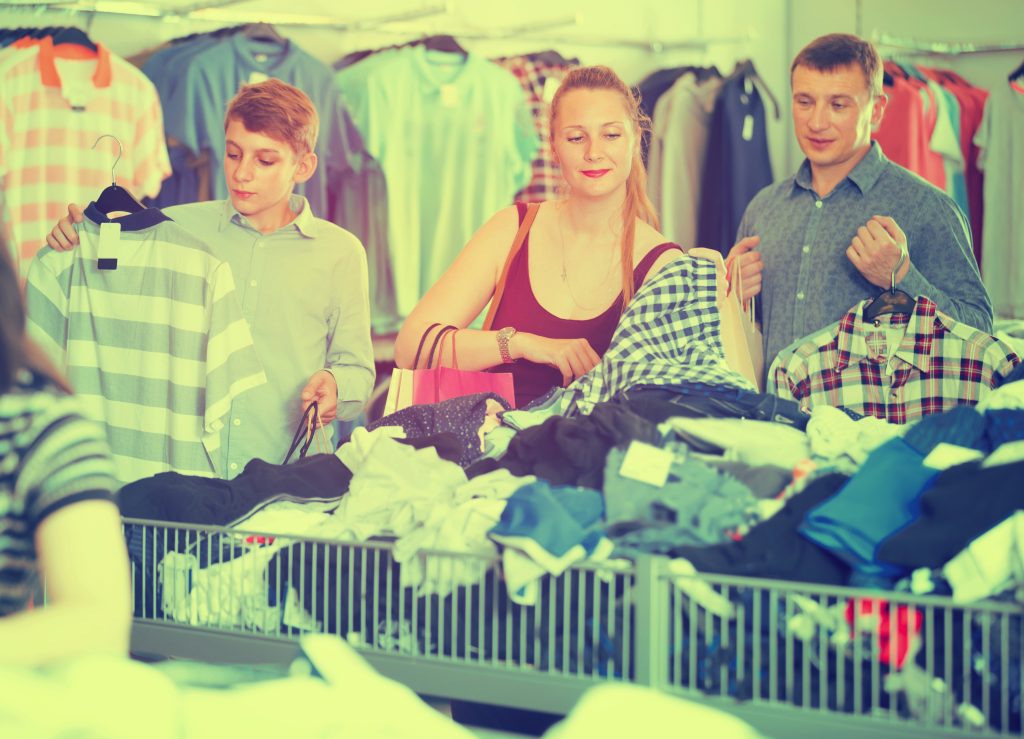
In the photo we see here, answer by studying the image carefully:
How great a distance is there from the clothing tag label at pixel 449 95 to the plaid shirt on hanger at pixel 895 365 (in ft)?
7.76

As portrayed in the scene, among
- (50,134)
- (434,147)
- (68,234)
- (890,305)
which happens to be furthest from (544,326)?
(434,147)

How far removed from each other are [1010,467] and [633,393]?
598 millimetres

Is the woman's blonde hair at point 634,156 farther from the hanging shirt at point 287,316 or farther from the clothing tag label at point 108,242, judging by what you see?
the clothing tag label at point 108,242

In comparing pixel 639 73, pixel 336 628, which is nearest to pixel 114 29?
pixel 639 73

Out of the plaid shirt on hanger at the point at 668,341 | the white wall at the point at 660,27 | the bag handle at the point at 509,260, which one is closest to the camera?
the plaid shirt on hanger at the point at 668,341

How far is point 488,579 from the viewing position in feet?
4.30

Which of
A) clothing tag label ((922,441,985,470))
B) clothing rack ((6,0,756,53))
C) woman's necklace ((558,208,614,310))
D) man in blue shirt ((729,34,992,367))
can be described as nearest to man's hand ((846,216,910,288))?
man in blue shirt ((729,34,992,367))

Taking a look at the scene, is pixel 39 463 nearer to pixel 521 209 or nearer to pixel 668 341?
pixel 668 341


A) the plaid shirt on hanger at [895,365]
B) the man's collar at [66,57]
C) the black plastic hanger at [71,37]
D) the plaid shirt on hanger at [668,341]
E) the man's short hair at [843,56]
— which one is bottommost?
the plaid shirt on hanger at [895,365]

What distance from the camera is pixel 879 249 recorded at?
2.34 m

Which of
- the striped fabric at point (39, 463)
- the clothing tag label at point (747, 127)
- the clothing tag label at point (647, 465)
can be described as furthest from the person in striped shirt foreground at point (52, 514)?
the clothing tag label at point (747, 127)

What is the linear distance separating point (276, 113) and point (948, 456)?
1.81 metres

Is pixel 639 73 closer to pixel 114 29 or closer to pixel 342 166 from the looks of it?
pixel 342 166

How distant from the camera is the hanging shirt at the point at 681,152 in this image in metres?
4.66
